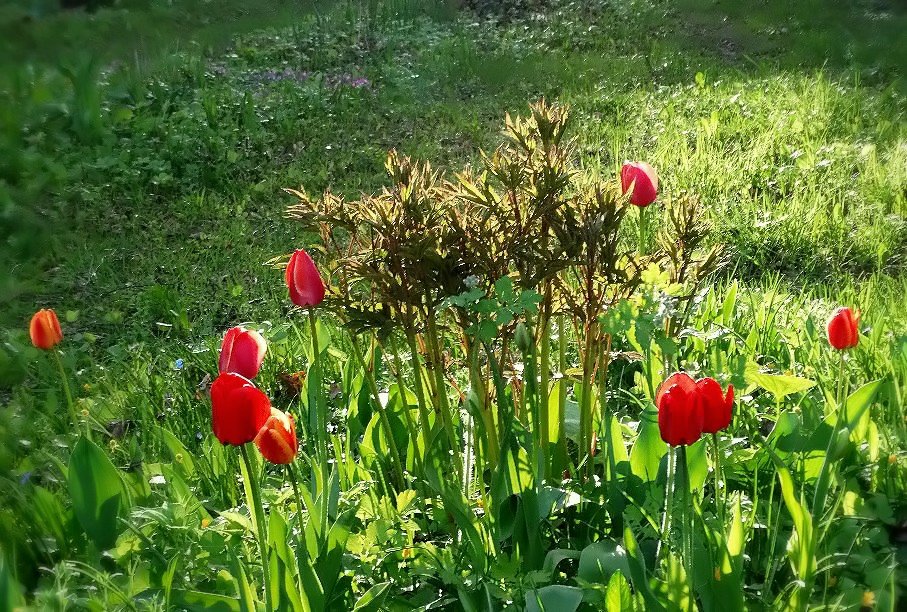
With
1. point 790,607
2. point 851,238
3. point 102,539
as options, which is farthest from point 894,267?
point 102,539

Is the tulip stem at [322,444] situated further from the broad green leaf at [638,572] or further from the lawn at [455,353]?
the broad green leaf at [638,572]

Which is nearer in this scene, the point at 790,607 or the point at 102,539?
the point at 790,607

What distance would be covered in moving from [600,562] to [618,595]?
0.67 feet

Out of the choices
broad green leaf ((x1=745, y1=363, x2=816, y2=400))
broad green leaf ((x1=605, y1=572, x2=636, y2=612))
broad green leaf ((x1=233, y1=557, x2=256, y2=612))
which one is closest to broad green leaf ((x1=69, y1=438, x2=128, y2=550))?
broad green leaf ((x1=233, y1=557, x2=256, y2=612))

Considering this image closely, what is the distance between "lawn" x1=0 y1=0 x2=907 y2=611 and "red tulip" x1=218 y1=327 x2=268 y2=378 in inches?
0.4

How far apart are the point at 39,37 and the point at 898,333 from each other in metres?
6.61

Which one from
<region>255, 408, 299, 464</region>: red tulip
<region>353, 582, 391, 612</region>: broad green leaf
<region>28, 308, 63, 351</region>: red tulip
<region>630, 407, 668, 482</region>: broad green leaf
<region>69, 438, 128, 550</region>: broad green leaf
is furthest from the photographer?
<region>28, 308, 63, 351</region>: red tulip

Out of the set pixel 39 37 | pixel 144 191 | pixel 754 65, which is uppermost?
pixel 39 37

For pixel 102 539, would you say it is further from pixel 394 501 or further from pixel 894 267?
pixel 894 267

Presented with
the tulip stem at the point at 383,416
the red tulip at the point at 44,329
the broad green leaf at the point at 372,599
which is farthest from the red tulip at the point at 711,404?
the red tulip at the point at 44,329

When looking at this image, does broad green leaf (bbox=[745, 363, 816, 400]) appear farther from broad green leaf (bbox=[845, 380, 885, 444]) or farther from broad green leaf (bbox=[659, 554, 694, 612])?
broad green leaf (bbox=[659, 554, 694, 612])

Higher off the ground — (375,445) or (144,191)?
(144,191)

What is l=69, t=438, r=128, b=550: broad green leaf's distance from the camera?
167cm

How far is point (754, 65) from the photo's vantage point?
5.98 meters
